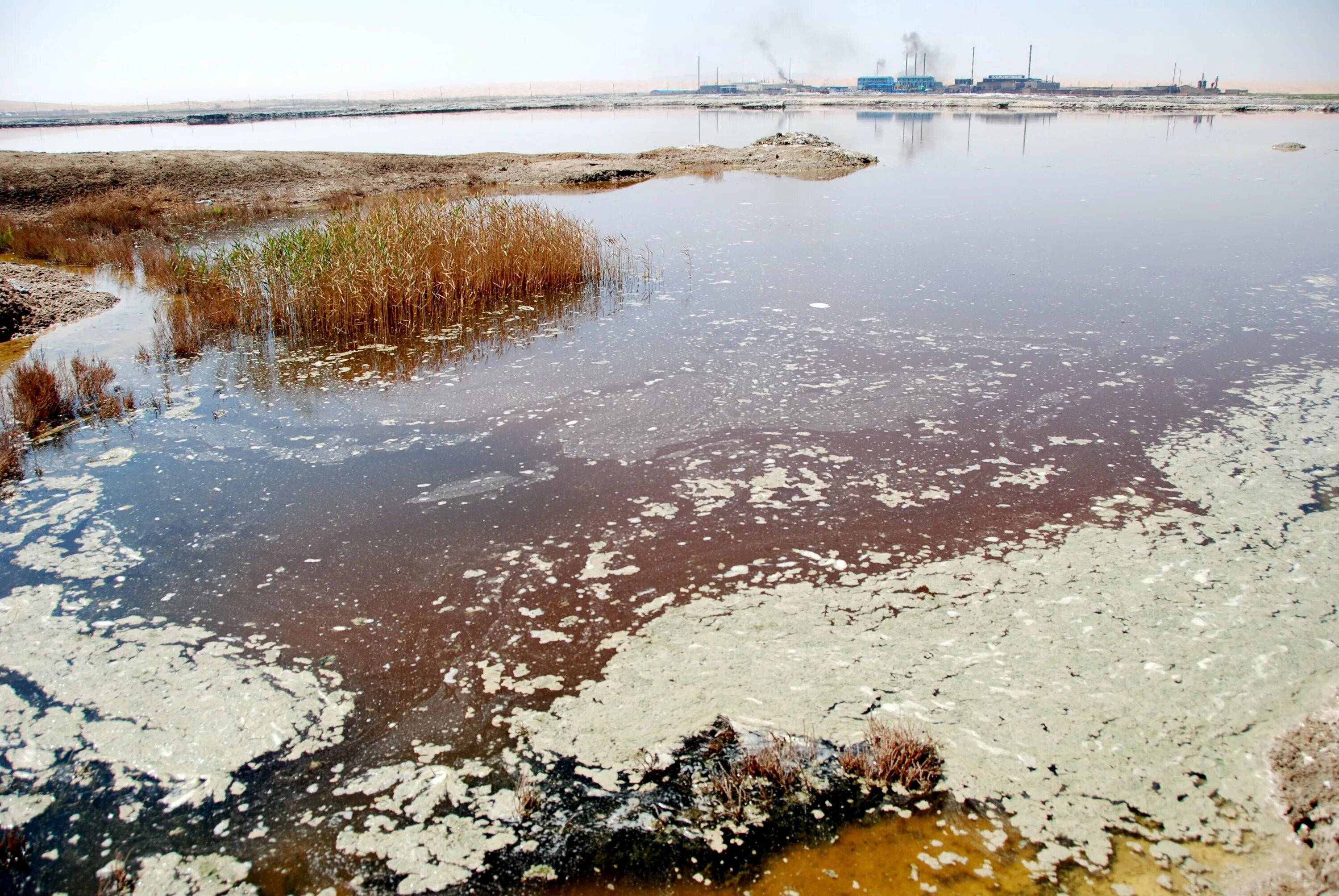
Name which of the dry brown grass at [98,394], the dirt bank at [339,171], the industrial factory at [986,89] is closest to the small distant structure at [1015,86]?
the industrial factory at [986,89]

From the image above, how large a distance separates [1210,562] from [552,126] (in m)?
37.0

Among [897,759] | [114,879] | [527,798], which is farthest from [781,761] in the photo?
[114,879]

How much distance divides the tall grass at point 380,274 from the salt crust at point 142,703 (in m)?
4.03

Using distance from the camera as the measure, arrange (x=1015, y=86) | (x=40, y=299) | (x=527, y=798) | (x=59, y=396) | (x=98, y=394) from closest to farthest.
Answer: (x=527, y=798)
(x=59, y=396)
(x=98, y=394)
(x=40, y=299)
(x=1015, y=86)

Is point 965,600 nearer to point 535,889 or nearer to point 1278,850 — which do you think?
point 1278,850

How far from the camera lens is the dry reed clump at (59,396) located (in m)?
5.06

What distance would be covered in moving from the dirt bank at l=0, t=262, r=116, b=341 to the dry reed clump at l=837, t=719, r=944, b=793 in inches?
311

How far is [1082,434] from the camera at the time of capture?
15.4 ft

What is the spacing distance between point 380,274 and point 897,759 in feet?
20.3

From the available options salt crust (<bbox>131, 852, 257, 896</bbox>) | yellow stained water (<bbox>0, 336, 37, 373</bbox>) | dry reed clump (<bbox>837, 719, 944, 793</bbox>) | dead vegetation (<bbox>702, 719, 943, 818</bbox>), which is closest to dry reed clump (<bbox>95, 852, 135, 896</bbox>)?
salt crust (<bbox>131, 852, 257, 896</bbox>)

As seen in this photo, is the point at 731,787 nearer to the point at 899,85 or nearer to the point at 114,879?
the point at 114,879

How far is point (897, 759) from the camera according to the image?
2352 millimetres

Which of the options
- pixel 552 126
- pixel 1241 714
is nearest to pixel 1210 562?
pixel 1241 714

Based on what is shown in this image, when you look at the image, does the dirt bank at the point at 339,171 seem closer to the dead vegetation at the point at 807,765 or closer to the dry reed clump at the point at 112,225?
the dry reed clump at the point at 112,225
